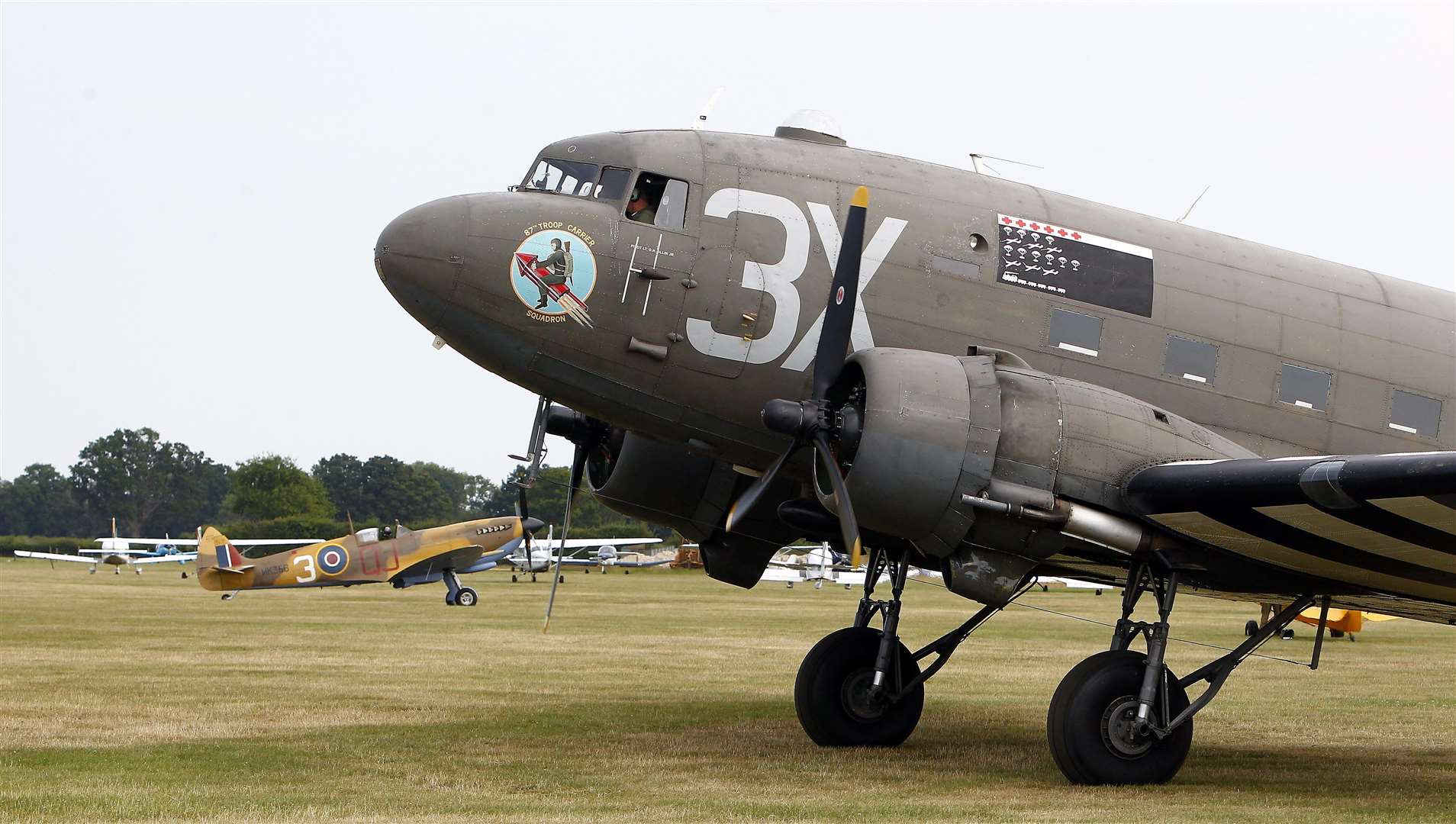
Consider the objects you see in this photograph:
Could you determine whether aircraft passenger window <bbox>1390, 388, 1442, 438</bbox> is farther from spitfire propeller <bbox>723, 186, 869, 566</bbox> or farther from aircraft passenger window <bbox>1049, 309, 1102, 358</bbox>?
spitfire propeller <bbox>723, 186, 869, 566</bbox>

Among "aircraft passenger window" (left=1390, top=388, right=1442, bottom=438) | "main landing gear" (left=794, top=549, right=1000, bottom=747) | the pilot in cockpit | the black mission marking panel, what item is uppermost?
the pilot in cockpit

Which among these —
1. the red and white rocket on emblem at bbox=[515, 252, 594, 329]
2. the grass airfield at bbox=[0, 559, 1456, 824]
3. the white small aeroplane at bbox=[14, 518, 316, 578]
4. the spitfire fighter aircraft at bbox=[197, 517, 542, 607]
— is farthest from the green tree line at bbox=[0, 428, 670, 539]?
the red and white rocket on emblem at bbox=[515, 252, 594, 329]

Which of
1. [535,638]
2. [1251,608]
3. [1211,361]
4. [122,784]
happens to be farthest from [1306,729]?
[1251,608]

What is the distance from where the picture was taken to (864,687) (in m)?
14.0

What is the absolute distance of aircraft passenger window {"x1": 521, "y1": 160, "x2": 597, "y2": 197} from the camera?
11.8 metres

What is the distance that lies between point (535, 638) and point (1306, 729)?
52.7ft

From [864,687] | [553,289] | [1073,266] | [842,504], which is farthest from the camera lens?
[864,687]

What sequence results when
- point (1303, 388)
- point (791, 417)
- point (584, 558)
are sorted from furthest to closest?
point (584, 558)
point (1303, 388)
point (791, 417)

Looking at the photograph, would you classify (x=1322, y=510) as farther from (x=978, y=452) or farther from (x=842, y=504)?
(x=842, y=504)

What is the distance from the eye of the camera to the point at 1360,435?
41.9ft

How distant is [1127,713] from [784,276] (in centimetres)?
434

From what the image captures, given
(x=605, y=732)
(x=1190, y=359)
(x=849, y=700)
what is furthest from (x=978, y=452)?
(x=605, y=732)

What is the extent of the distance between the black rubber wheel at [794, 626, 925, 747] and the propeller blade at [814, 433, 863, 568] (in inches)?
131

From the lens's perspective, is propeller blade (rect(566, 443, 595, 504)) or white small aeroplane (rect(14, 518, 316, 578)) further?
white small aeroplane (rect(14, 518, 316, 578))
